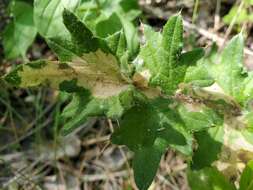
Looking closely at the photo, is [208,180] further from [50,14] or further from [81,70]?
[50,14]

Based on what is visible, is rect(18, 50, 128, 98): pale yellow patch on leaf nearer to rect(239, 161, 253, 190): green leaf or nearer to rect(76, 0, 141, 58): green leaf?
rect(239, 161, 253, 190): green leaf

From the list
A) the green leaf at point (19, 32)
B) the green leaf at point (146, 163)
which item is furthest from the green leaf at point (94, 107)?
the green leaf at point (19, 32)

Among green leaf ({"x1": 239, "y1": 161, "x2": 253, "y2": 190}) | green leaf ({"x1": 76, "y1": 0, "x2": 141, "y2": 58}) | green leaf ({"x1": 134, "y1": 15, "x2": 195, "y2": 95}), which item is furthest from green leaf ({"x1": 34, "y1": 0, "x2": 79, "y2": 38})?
green leaf ({"x1": 239, "y1": 161, "x2": 253, "y2": 190})

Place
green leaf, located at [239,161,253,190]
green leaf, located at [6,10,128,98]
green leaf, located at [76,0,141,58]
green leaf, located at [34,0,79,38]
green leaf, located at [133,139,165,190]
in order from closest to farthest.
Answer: green leaf, located at [6,10,128,98] < green leaf, located at [133,139,165,190] < green leaf, located at [239,161,253,190] < green leaf, located at [34,0,79,38] < green leaf, located at [76,0,141,58]

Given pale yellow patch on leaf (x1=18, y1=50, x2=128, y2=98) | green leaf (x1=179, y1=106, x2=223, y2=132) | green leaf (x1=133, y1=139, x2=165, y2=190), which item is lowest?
green leaf (x1=133, y1=139, x2=165, y2=190)

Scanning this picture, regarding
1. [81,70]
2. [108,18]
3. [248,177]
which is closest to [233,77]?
[248,177]

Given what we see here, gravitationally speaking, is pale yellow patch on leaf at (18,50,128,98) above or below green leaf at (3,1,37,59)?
above

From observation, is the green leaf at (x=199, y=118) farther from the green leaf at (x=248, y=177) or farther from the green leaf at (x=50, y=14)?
the green leaf at (x=50, y=14)

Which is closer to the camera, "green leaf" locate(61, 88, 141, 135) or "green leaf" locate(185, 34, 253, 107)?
"green leaf" locate(61, 88, 141, 135)
